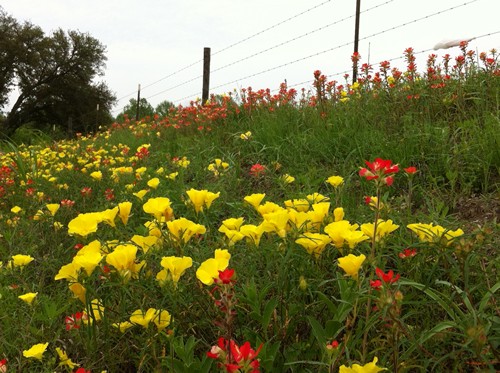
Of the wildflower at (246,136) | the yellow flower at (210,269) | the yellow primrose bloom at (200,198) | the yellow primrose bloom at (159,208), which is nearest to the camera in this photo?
A: the yellow flower at (210,269)

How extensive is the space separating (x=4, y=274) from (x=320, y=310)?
161cm

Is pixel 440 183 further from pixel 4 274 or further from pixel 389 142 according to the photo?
pixel 4 274

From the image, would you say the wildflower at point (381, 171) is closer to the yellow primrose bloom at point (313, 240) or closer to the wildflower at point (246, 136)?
the yellow primrose bloom at point (313, 240)

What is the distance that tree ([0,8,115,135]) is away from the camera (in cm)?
2822

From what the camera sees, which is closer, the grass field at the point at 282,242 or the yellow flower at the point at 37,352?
the grass field at the point at 282,242

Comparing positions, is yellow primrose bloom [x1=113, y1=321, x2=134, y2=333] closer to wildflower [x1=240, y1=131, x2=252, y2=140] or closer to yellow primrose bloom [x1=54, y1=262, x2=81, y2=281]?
yellow primrose bloom [x1=54, y1=262, x2=81, y2=281]

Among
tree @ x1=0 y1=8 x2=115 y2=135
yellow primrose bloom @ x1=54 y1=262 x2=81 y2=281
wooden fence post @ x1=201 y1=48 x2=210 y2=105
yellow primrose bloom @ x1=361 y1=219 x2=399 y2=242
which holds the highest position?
tree @ x1=0 y1=8 x2=115 y2=135

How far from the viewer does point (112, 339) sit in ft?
5.13

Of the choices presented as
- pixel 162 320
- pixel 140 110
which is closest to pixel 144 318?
pixel 162 320

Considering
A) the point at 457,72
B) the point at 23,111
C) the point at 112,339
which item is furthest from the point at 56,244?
the point at 23,111

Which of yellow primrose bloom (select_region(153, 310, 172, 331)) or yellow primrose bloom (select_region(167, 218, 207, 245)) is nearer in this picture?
yellow primrose bloom (select_region(153, 310, 172, 331))

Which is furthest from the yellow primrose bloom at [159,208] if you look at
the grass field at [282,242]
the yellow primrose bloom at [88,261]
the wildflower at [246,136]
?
the wildflower at [246,136]

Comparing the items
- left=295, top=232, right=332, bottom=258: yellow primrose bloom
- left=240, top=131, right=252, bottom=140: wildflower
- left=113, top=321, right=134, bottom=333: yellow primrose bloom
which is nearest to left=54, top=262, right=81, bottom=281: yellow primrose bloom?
left=113, top=321, right=134, bottom=333: yellow primrose bloom

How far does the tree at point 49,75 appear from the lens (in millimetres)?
28219
